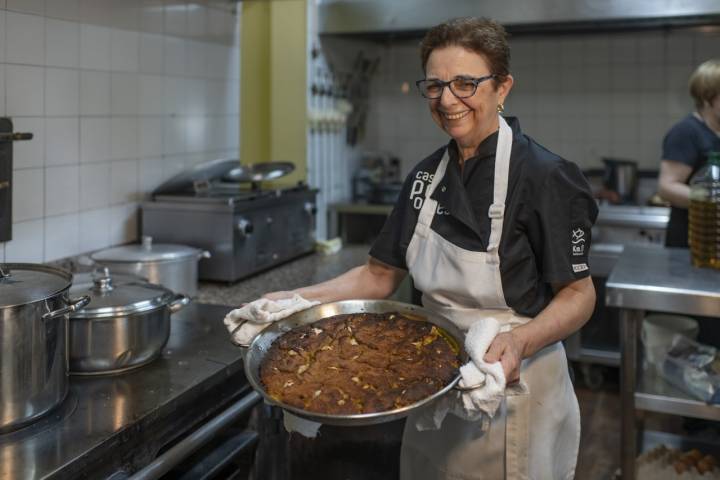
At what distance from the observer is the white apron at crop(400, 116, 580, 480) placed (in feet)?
5.12

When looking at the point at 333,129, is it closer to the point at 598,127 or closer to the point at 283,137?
the point at 283,137

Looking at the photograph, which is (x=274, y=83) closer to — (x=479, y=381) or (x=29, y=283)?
(x=29, y=283)

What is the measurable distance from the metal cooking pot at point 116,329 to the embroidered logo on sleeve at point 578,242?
938mm

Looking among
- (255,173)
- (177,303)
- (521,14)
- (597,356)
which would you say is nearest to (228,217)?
(255,173)

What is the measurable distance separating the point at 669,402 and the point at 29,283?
184cm

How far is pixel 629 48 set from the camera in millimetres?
4133

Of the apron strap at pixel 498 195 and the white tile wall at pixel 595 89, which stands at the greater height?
the white tile wall at pixel 595 89

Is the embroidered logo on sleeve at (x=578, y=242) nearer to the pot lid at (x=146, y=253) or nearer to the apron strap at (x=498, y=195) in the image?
the apron strap at (x=498, y=195)

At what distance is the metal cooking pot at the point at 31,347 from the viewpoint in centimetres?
132

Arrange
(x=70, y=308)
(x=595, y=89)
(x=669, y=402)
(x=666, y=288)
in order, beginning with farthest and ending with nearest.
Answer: (x=595, y=89), (x=669, y=402), (x=666, y=288), (x=70, y=308)

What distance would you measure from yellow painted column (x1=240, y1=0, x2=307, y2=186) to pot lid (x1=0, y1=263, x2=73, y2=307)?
6.43 ft

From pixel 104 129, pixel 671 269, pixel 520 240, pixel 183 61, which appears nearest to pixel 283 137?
pixel 183 61

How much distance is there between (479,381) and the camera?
1.25m

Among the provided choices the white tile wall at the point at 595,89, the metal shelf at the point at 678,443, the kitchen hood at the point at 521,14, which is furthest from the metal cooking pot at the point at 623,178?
the metal shelf at the point at 678,443
